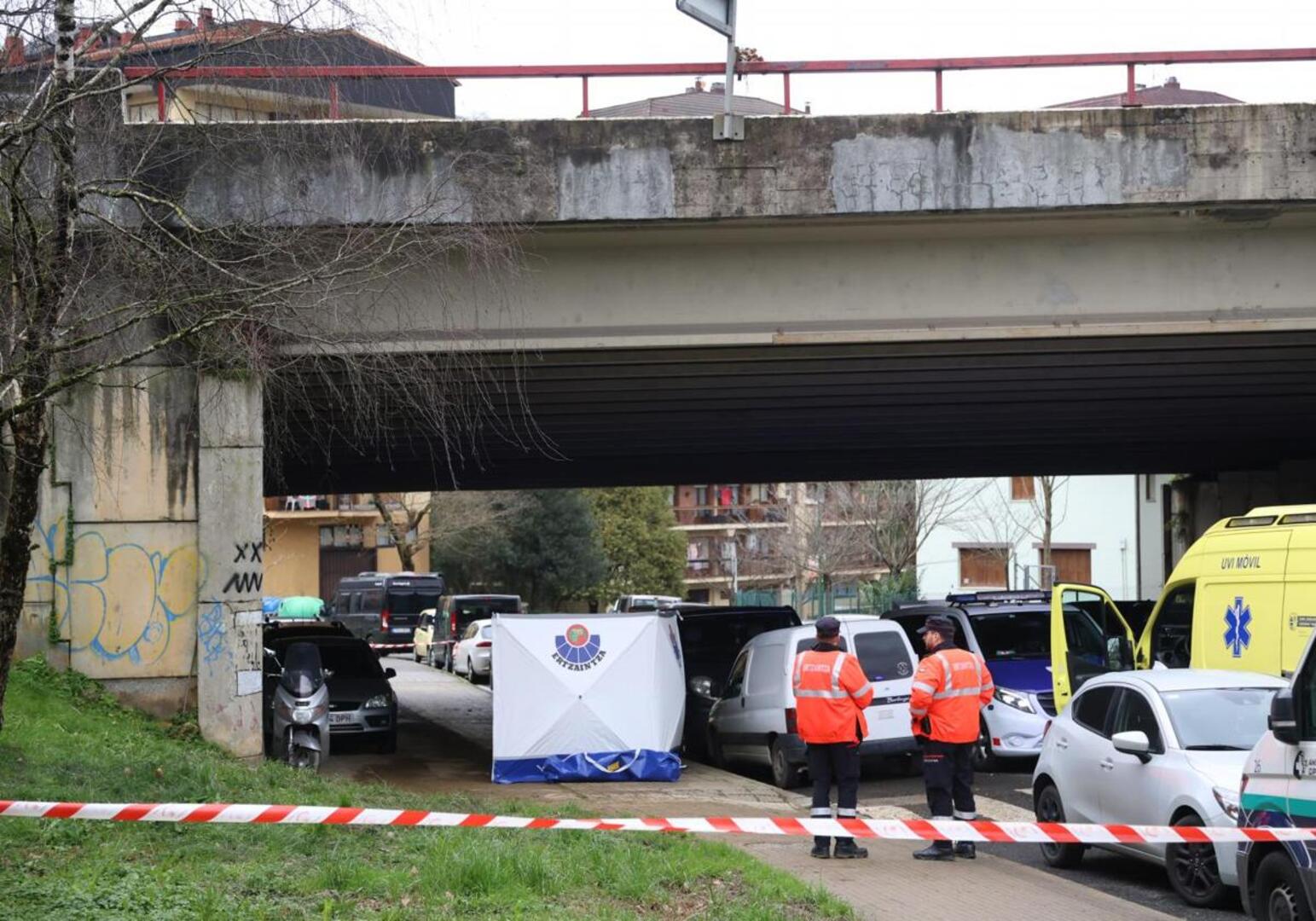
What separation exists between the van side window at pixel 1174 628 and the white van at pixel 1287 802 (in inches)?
275

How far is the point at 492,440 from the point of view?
22.9 m

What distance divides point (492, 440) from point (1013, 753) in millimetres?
9274

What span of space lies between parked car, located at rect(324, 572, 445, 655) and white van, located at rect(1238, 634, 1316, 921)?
148 feet

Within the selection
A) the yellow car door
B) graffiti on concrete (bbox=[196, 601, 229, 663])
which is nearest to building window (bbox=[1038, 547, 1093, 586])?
the yellow car door

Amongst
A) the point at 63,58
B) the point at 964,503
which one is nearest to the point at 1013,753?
the point at 63,58

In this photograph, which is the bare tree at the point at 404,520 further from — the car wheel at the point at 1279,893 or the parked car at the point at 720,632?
the car wheel at the point at 1279,893

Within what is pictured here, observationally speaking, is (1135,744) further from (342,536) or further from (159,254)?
(342,536)

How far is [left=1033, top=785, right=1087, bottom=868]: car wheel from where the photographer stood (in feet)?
37.4

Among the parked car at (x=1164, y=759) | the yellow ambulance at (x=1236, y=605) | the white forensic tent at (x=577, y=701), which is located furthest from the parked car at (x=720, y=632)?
the parked car at (x=1164, y=759)

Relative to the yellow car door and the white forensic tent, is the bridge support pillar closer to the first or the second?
the white forensic tent

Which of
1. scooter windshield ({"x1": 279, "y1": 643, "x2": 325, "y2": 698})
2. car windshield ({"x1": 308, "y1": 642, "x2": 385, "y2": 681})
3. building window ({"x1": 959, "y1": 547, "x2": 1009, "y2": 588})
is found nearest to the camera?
scooter windshield ({"x1": 279, "y1": 643, "x2": 325, "y2": 698})

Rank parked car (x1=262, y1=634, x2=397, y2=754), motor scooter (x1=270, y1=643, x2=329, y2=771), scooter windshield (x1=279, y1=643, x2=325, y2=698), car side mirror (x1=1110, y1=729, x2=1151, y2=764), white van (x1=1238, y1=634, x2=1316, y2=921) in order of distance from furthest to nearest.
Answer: parked car (x1=262, y1=634, x2=397, y2=754) < scooter windshield (x1=279, y1=643, x2=325, y2=698) < motor scooter (x1=270, y1=643, x2=329, y2=771) < car side mirror (x1=1110, y1=729, x2=1151, y2=764) < white van (x1=1238, y1=634, x2=1316, y2=921)

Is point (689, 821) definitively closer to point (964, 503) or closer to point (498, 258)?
point (498, 258)

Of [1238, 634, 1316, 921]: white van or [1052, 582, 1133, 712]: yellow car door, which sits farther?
[1052, 582, 1133, 712]: yellow car door
